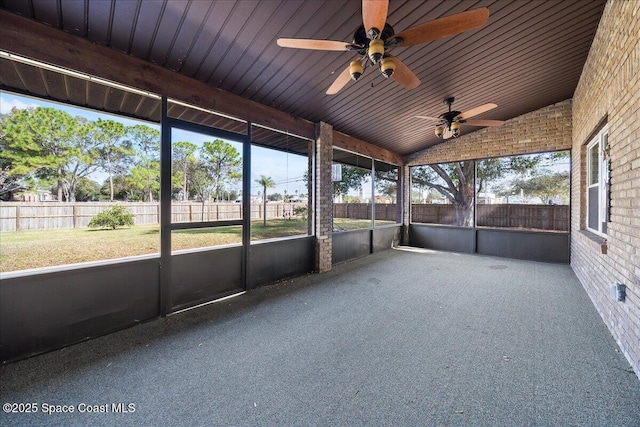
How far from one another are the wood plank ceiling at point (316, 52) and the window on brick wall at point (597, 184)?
4.11 ft

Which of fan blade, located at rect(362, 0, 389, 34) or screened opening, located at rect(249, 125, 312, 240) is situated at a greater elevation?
fan blade, located at rect(362, 0, 389, 34)

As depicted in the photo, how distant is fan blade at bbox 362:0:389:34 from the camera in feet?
5.86

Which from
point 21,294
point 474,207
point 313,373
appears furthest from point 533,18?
point 21,294

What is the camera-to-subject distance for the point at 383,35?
2.34 metres

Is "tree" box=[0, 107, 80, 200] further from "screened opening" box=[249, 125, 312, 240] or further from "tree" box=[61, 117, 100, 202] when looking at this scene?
"screened opening" box=[249, 125, 312, 240]

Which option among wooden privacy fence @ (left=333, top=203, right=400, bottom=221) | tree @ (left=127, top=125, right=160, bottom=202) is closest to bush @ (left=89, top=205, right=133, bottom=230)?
tree @ (left=127, top=125, right=160, bottom=202)

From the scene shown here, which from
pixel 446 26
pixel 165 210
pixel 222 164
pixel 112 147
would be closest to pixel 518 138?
pixel 446 26

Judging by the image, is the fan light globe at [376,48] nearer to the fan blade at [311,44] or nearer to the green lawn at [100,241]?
the fan blade at [311,44]

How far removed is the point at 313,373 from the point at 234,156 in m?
3.08

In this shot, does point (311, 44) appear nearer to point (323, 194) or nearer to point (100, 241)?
point (323, 194)

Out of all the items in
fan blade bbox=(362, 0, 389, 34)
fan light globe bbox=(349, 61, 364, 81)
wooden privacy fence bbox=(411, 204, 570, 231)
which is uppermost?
fan blade bbox=(362, 0, 389, 34)

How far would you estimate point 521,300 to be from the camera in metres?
3.65

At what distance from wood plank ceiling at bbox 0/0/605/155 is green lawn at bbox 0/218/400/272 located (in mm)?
1589

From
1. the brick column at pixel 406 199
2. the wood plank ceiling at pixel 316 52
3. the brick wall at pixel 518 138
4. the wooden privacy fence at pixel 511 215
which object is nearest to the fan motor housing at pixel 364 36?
the wood plank ceiling at pixel 316 52
